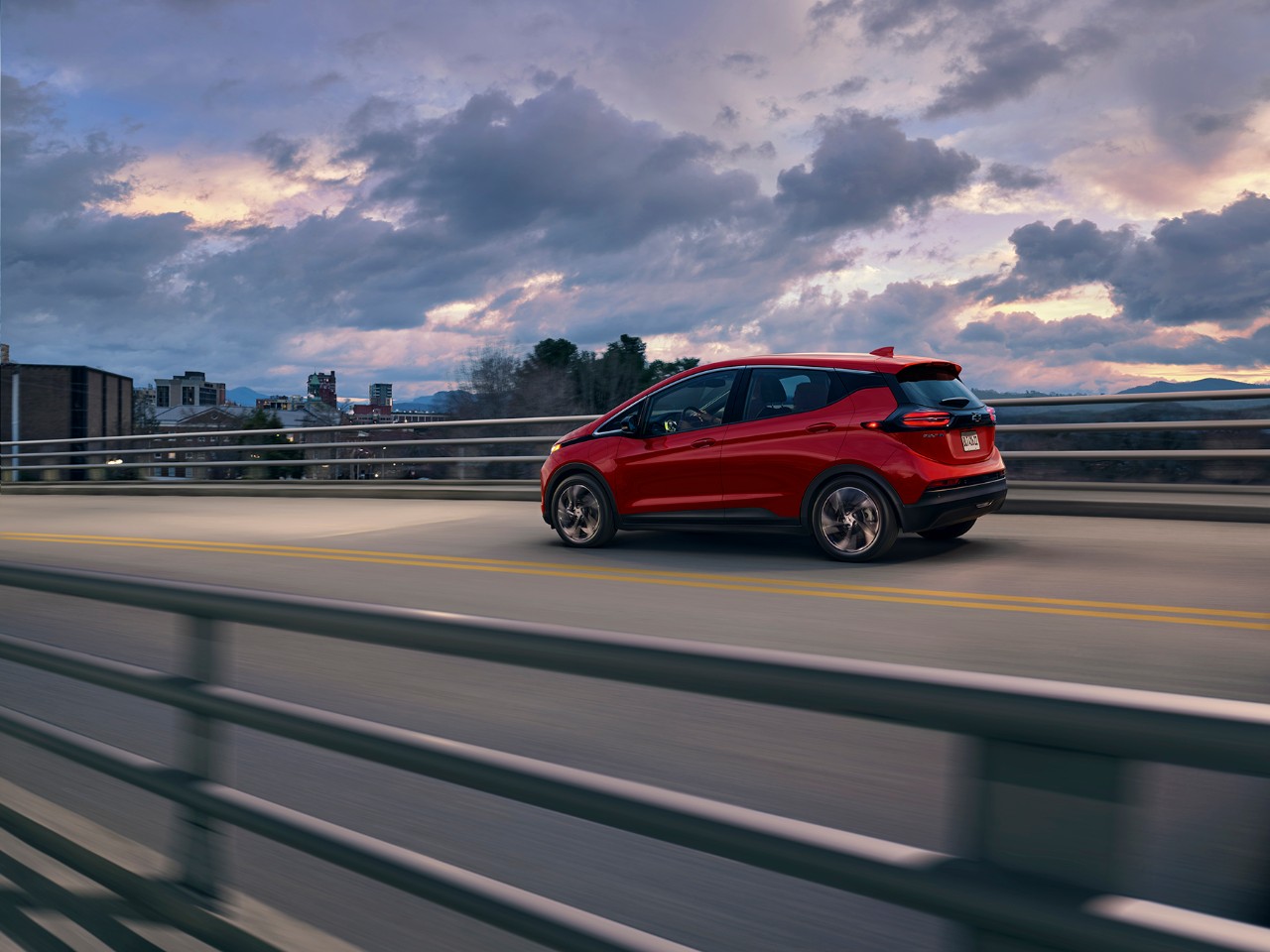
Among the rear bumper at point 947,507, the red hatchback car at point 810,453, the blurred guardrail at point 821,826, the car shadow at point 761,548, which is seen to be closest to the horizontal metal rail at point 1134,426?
the car shadow at point 761,548

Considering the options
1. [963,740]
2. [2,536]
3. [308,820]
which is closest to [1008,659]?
[308,820]

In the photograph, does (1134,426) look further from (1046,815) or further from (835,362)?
(1046,815)

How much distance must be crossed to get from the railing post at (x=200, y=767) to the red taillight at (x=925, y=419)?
747 centimetres

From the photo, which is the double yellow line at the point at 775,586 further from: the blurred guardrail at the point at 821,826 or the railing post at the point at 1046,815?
the railing post at the point at 1046,815

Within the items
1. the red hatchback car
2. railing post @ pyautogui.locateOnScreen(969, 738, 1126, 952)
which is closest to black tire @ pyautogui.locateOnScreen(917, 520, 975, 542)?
the red hatchback car

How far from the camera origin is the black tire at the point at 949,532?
11156 mm

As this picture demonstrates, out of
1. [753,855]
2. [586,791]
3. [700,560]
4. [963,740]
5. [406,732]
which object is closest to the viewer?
[963,740]

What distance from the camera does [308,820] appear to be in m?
2.87

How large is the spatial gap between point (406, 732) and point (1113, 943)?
1623 millimetres

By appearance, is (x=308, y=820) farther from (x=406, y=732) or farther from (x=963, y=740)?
(x=963, y=740)

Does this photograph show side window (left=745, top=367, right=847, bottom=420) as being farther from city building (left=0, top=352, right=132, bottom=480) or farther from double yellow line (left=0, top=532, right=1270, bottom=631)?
city building (left=0, top=352, right=132, bottom=480)

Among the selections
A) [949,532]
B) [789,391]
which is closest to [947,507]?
[949,532]

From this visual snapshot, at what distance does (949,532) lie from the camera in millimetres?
11320

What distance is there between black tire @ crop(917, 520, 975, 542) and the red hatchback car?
19 millimetres
